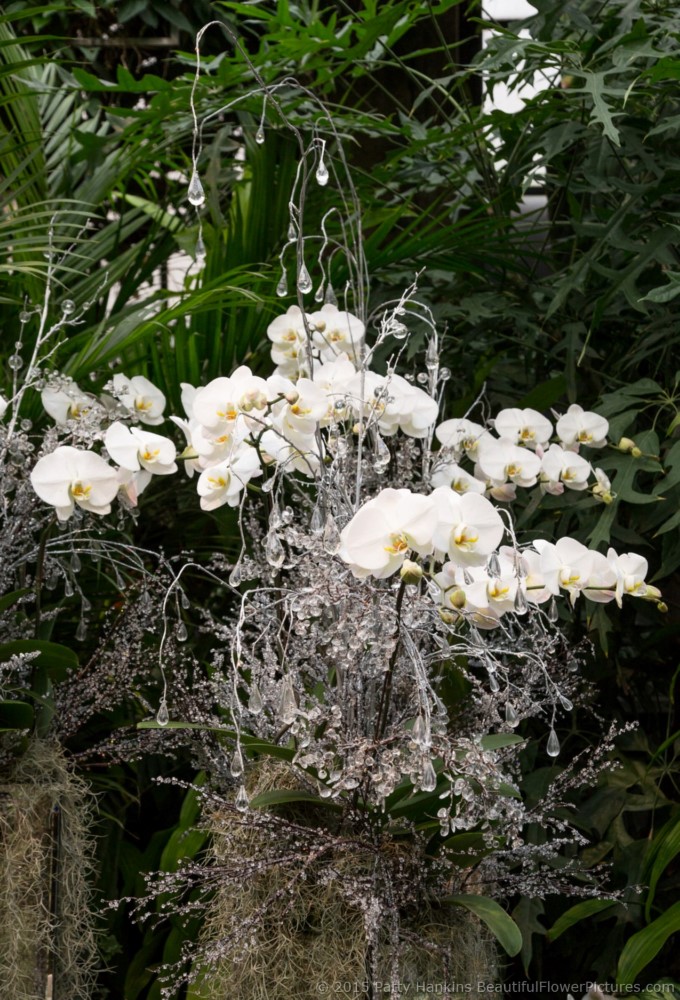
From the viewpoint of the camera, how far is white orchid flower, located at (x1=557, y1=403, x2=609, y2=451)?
1.33 meters

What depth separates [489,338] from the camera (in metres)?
1.77

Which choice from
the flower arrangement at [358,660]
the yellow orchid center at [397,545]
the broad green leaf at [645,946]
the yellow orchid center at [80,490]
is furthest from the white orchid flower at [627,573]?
the yellow orchid center at [80,490]

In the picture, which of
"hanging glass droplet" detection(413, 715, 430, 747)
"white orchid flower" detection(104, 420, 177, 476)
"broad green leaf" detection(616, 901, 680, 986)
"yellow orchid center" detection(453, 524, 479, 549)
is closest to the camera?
"hanging glass droplet" detection(413, 715, 430, 747)

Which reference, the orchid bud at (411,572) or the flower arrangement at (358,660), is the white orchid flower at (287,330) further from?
the orchid bud at (411,572)

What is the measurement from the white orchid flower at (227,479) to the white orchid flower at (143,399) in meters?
0.29

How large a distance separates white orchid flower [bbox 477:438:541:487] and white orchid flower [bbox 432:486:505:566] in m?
0.32

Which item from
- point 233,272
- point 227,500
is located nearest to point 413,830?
point 227,500

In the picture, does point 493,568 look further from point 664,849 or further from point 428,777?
point 664,849

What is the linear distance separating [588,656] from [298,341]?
0.65 m

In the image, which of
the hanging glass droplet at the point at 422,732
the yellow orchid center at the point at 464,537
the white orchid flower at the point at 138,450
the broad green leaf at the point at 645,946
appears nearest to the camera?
the hanging glass droplet at the point at 422,732

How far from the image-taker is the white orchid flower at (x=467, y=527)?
3.09ft

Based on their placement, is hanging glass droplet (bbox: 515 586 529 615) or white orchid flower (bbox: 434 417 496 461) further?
white orchid flower (bbox: 434 417 496 461)

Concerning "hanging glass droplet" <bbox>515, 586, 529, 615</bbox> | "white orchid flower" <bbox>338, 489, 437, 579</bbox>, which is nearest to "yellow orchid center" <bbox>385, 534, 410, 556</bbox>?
"white orchid flower" <bbox>338, 489, 437, 579</bbox>

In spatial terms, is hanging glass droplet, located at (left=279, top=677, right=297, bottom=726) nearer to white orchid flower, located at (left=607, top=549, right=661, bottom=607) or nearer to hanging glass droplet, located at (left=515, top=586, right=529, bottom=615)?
hanging glass droplet, located at (left=515, top=586, right=529, bottom=615)
